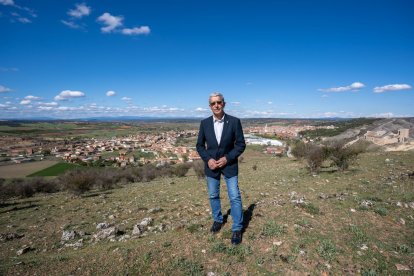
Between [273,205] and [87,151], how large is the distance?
8376 cm

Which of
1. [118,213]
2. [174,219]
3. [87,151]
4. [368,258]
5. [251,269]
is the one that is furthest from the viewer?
[87,151]

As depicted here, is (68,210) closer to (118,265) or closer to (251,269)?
(118,265)

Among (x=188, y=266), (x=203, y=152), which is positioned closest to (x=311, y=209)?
(x=203, y=152)

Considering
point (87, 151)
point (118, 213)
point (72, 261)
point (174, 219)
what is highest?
point (72, 261)

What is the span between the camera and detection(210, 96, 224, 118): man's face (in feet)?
15.8

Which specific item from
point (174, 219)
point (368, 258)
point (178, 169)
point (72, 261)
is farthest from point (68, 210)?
point (178, 169)

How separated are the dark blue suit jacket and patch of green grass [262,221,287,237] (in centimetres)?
165

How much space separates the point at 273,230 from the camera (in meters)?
5.54

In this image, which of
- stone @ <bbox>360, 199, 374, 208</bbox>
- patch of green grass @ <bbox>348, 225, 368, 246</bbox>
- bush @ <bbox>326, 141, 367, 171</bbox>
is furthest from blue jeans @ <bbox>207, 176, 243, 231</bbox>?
bush @ <bbox>326, 141, 367, 171</bbox>

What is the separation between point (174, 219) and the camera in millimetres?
8648

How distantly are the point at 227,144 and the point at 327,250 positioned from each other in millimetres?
2874

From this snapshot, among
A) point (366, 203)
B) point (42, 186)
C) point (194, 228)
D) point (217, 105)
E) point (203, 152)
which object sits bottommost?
point (42, 186)

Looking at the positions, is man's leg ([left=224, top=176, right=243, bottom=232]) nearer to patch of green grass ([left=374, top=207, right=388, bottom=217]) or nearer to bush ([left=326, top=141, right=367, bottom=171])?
patch of green grass ([left=374, top=207, right=388, bottom=217])

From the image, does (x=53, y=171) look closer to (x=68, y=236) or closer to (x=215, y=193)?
(x=68, y=236)
